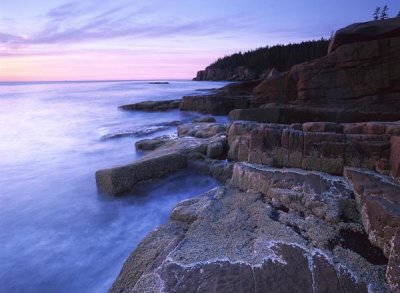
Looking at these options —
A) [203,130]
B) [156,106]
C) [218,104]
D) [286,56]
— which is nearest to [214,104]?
[218,104]

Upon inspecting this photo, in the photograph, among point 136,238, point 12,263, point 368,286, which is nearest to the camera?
point 368,286

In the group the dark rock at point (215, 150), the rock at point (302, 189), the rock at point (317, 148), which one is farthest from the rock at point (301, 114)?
the rock at point (302, 189)

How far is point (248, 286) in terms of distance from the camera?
8.63 feet

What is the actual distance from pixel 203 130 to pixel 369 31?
306 inches

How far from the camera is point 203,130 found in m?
8.91

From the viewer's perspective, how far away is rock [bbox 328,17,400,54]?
425 inches

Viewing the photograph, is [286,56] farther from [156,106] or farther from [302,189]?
[302,189]

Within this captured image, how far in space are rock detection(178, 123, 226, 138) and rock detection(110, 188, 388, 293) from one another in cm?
479

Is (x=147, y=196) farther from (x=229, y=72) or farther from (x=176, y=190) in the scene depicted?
(x=229, y=72)

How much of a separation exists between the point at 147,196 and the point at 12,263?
2391mm

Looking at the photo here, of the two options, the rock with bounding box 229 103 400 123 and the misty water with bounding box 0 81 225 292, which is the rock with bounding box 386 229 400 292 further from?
the rock with bounding box 229 103 400 123

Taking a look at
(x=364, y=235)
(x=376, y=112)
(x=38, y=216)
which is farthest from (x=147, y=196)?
(x=376, y=112)

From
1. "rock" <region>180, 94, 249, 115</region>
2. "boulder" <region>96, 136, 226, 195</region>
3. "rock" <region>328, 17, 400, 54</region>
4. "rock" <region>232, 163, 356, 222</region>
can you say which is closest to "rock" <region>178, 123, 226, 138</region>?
"boulder" <region>96, 136, 226, 195</region>

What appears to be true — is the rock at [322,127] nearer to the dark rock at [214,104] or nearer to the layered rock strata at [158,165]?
the layered rock strata at [158,165]
